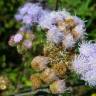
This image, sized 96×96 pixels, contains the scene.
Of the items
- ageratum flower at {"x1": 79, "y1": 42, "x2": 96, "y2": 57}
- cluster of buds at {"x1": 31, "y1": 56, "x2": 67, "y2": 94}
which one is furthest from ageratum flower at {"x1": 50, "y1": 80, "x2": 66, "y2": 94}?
ageratum flower at {"x1": 79, "y1": 42, "x2": 96, "y2": 57}

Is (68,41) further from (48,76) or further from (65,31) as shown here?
(48,76)

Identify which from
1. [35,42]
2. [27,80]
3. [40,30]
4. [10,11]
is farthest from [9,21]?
[40,30]

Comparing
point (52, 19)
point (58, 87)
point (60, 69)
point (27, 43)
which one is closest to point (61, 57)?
point (60, 69)

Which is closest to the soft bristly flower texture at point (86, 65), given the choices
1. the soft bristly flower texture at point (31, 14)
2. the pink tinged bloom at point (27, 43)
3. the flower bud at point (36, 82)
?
the flower bud at point (36, 82)

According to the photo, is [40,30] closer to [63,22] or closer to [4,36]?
[63,22]

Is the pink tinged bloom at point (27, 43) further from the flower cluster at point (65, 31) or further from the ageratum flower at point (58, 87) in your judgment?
the ageratum flower at point (58, 87)

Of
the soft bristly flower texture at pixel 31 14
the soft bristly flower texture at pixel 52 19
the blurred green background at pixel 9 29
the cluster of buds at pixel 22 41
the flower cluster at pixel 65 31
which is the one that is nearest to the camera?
the flower cluster at pixel 65 31
